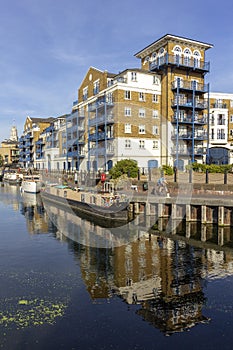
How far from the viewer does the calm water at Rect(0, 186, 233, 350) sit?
35.0 ft

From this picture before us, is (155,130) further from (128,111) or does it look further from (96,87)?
(96,87)

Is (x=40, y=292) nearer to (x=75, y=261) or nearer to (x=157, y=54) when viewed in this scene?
(x=75, y=261)

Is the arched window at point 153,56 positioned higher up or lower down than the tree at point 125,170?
higher up

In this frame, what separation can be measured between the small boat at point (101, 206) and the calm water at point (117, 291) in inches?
146

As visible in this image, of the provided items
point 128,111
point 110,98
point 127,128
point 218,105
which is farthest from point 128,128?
point 218,105

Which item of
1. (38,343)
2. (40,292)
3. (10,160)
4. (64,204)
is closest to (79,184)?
(64,204)

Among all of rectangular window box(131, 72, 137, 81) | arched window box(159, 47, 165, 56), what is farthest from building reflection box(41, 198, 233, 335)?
arched window box(159, 47, 165, 56)

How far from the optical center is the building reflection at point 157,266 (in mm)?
12648

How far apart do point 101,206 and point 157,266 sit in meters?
13.5

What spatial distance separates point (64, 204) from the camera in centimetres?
4103

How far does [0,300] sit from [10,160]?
144478 millimetres

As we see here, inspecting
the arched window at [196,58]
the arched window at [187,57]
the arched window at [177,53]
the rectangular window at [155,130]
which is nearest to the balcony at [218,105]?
the arched window at [196,58]

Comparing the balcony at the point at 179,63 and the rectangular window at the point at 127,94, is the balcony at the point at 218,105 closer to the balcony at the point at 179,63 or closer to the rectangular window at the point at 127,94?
the balcony at the point at 179,63

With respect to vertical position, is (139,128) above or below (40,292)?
above
